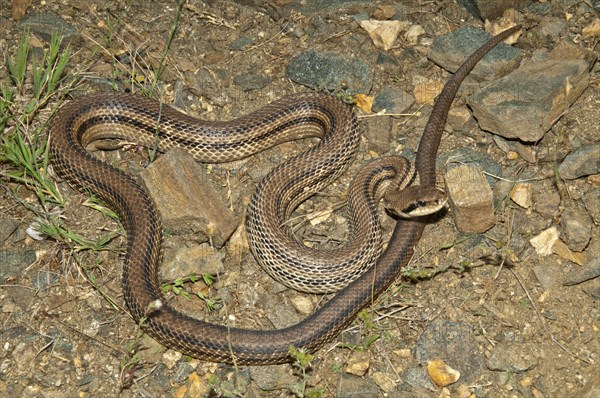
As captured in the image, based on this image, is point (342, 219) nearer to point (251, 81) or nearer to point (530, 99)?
point (251, 81)

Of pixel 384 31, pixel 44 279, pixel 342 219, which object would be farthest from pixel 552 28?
pixel 44 279

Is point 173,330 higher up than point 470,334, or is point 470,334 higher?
point 470,334

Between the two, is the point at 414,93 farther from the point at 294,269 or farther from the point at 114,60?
the point at 114,60

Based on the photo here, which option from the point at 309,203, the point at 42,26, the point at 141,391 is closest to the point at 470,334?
the point at 309,203

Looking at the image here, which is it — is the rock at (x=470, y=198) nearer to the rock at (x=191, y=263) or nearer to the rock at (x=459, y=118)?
the rock at (x=459, y=118)

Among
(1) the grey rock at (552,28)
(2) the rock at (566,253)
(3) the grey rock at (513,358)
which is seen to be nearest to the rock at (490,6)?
(1) the grey rock at (552,28)
